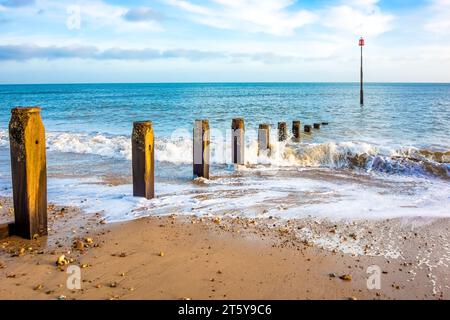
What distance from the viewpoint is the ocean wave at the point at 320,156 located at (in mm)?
10367

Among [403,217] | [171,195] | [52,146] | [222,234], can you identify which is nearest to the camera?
[222,234]

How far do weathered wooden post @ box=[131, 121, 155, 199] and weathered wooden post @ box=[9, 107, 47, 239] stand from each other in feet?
5.35

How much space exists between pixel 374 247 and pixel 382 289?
3.71 feet

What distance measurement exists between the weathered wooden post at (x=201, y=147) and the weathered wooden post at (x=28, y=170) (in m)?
3.97

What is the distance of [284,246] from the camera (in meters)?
5.11

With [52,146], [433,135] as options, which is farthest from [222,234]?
[433,135]

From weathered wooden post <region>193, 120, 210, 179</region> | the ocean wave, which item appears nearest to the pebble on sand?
weathered wooden post <region>193, 120, 210, 179</region>

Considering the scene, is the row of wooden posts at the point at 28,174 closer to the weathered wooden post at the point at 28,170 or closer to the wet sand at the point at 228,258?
the weathered wooden post at the point at 28,170

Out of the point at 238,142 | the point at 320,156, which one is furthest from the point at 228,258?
the point at 320,156

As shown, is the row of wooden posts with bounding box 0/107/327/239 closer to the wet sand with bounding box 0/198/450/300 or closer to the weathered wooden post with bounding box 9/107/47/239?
the weathered wooden post with bounding box 9/107/47/239

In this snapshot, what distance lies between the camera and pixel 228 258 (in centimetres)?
475

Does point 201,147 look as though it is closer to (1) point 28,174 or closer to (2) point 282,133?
(1) point 28,174

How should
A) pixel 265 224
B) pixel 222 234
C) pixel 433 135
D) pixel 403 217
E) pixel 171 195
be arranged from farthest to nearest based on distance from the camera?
1. pixel 433 135
2. pixel 171 195
3. pixel 403 217
4. pixel 265 224
5. pixel 222 234
